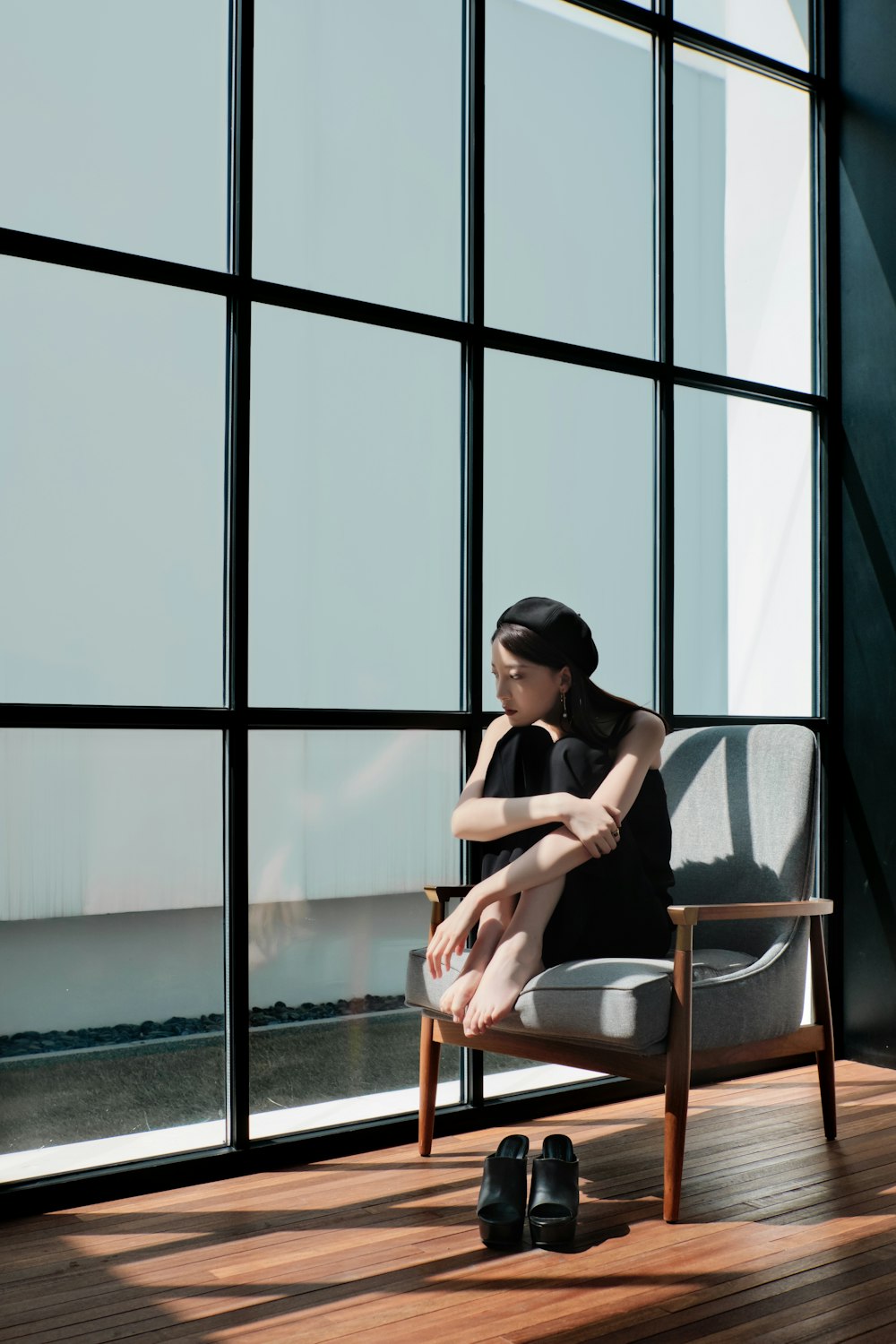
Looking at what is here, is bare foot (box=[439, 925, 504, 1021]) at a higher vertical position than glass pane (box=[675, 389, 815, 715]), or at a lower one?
lower

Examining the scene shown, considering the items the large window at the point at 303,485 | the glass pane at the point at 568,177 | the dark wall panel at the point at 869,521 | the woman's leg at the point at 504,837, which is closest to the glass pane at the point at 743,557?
the large window at the point at 303,485

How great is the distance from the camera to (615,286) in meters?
3.63

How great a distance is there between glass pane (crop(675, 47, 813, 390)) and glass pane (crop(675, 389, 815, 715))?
176 mm

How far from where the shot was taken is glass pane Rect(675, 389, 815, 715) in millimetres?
3775

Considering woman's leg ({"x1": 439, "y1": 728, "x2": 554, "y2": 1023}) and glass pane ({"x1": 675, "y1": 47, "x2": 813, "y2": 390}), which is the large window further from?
woman's leg ({"x1": 439, "y1": 728, "x2": 554, "y2": 1023})

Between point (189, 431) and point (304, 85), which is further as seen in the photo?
point (304, 85)

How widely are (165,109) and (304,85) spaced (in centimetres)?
39

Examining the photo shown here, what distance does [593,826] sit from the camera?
259 cm

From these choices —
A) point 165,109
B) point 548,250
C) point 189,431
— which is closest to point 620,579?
point 548,250

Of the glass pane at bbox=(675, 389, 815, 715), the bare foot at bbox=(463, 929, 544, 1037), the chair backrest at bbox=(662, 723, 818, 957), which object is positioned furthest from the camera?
the glass pane at bbox=(675, 389, 815, 715)

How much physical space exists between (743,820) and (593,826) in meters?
0.61

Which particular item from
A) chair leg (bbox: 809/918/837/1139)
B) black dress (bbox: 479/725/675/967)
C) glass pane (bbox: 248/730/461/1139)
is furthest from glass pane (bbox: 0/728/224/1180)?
chair leg (bbox: 809/918/837/1139)

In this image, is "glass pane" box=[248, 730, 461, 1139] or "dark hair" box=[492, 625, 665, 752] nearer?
"dark hair" box=[492, 625, 665, 752]

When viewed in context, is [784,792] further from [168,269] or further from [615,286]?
[168,269]
